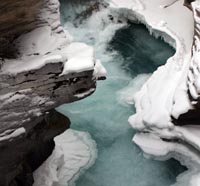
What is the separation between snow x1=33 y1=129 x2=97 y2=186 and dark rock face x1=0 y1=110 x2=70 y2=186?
0.58 feet

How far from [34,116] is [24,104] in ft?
0.64

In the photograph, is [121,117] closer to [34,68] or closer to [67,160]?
[67,160]

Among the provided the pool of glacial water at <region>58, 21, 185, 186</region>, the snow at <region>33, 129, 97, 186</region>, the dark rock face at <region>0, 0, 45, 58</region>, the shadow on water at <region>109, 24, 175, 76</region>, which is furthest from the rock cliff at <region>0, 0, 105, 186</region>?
the shadow on water at <region>109, 24, 175, 76</region>

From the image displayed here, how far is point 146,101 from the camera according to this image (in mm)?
6527

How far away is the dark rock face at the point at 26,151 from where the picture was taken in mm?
4199

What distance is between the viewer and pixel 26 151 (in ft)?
14.5

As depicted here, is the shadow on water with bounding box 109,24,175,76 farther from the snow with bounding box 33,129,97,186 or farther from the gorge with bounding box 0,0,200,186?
the snow with bounding box 33,129,97,186

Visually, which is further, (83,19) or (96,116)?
(83,19)

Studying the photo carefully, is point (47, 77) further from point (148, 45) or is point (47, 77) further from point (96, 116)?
point (148, 45)

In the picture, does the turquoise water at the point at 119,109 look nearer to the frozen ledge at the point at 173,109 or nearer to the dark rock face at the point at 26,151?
the frozen ledge at the point at 173,109

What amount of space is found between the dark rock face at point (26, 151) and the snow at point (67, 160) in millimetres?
177

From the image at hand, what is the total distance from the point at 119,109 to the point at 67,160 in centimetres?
149

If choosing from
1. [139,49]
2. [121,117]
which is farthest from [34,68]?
A: [139,49]

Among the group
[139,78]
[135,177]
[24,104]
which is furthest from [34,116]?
[139,78]
